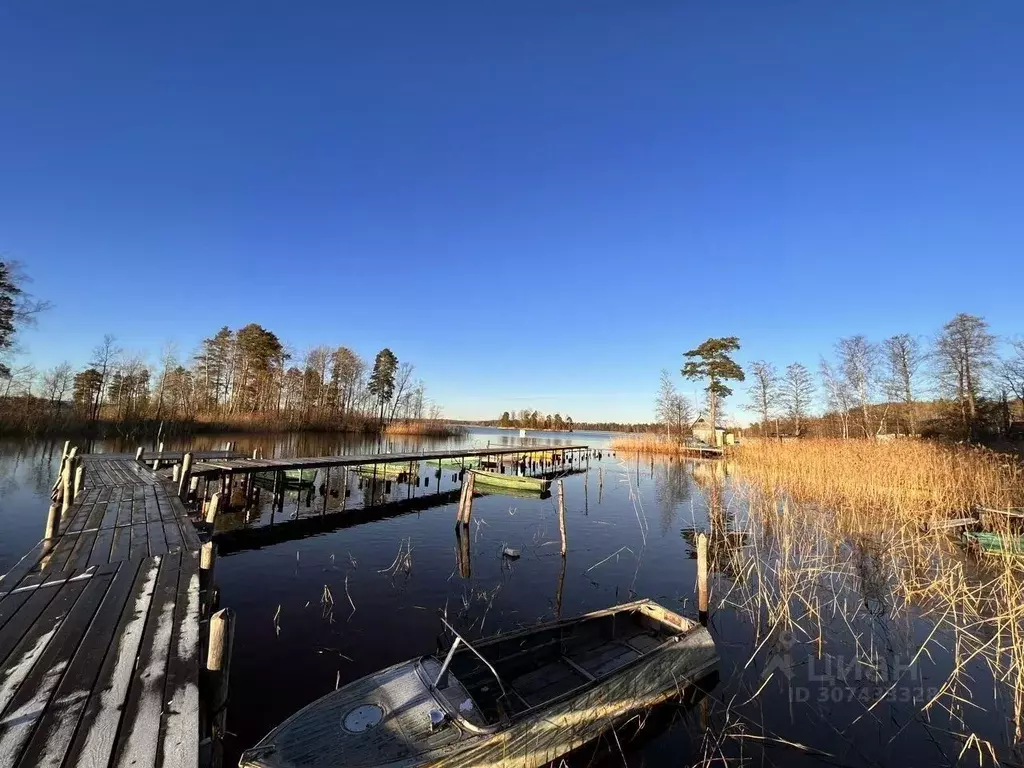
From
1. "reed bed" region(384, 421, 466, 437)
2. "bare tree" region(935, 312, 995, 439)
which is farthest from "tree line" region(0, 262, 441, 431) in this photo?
"bare tree" region(935, 312, 995, 439)

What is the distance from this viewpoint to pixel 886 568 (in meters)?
11.8

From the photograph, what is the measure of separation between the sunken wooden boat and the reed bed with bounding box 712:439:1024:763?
2.24m

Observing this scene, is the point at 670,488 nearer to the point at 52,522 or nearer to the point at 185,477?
the point at 185,477

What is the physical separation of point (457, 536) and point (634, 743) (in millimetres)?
10396

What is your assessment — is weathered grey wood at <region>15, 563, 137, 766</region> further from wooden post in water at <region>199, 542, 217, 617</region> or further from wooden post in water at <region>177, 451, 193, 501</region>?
wooden post in water at <region>177, 451, 193, 501</region>

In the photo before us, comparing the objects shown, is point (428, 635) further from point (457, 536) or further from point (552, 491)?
point (552, 491)

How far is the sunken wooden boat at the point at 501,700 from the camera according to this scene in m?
3.86

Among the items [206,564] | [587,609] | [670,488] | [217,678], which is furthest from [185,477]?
[670,488]

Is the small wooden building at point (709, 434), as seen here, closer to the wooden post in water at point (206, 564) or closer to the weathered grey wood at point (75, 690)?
the wooden post in water at point (206, 564)

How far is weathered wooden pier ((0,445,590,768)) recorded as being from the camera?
128 inches

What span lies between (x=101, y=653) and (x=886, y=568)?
16.1 metres

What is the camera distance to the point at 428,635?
816cm

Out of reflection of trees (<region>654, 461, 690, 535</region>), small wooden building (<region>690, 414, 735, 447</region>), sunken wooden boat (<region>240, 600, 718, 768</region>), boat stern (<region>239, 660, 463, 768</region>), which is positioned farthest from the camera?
small wooden building (<region>690, 414, 735, 447</region>)

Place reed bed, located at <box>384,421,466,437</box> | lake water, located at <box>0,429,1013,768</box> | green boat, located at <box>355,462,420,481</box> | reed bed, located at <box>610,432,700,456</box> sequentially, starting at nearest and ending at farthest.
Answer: lake water, located at <box>0,429,1013,768</box>
green boat, located at <box>355,462,420,481</box>
reed bed, located at <box>610,432,700,456</box>
reed bed, located at <box>384,421,466,437</box>
